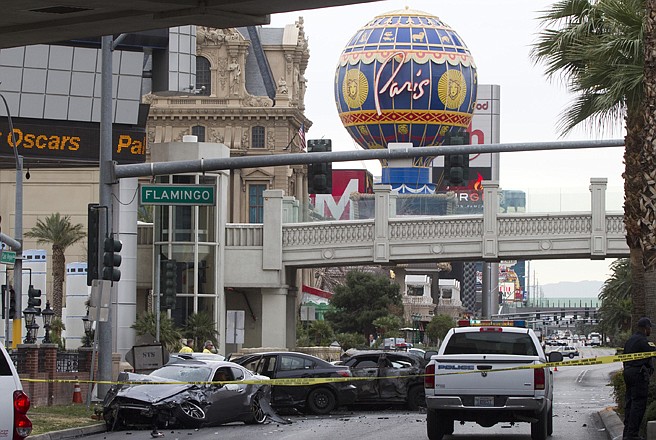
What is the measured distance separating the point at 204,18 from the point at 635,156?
38.5 feet

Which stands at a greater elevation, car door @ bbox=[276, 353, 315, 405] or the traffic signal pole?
the traffic signal pole

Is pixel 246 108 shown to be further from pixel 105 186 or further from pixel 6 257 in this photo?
pixel 105 186

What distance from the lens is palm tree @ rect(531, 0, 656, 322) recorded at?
25000 millimetres

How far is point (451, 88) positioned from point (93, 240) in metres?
80.9

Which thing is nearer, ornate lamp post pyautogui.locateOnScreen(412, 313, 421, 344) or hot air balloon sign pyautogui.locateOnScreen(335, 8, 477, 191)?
hot air balloon sign pyautogui.locateOnScreen(335, 8, 477, 191)

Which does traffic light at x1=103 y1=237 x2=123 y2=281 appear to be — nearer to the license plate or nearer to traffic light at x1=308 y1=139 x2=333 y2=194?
traffic light at x1=308 y1=139 x2=333 y2=194

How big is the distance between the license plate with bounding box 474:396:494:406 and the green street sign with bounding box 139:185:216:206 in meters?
12.0

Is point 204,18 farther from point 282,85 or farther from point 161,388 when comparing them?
point 282,85

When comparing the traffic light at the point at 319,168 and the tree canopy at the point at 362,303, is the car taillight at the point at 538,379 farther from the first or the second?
the tree canopy at the point at 362,303

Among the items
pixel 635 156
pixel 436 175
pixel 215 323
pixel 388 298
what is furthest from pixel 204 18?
pixel 436 175

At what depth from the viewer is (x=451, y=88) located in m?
108

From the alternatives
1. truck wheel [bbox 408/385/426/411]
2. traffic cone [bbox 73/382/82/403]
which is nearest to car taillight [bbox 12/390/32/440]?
traffic cone [bbox 73/382/82/403]

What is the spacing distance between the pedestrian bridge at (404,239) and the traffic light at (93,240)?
29.4m

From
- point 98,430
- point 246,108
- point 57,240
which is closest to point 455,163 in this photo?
point 98,430
